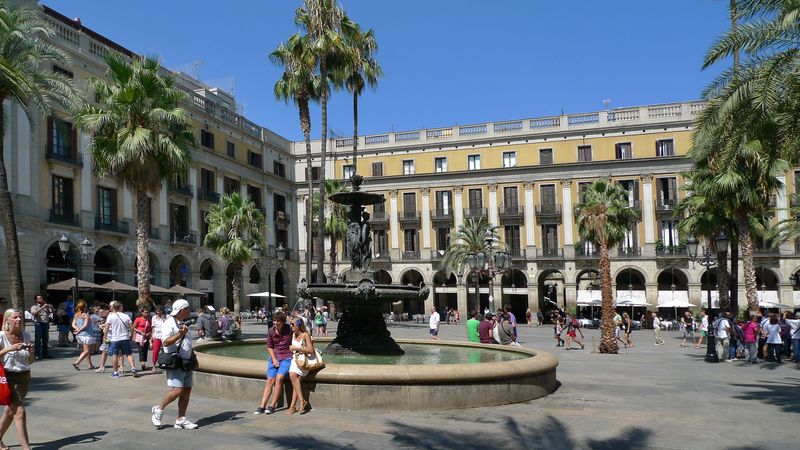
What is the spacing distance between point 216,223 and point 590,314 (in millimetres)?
29837

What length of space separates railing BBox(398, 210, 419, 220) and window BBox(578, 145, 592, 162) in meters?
13.8

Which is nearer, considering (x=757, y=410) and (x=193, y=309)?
(x=757, y=410)

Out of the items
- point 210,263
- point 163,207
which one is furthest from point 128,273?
point 210,263

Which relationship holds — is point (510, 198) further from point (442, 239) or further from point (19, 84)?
point (19, 84)

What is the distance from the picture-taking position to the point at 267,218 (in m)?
51.0

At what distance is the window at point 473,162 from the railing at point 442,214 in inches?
155

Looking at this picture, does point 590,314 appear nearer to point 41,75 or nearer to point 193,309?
point 193,309

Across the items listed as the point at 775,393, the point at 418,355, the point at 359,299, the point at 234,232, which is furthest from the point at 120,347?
the point at 234,232

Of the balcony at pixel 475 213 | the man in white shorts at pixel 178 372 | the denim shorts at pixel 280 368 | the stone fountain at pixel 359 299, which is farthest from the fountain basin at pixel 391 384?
the balcony at pixel 475 213

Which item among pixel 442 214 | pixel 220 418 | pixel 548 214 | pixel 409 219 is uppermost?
pixel 442 214

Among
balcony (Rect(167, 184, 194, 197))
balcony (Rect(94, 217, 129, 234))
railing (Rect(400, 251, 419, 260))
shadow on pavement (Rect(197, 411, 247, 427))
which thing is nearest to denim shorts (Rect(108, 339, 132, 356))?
shadow on pavement (Rect(197, 411, 247, 427))

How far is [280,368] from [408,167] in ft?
149

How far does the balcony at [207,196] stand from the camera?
42938mm

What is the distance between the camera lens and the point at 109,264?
119ft
